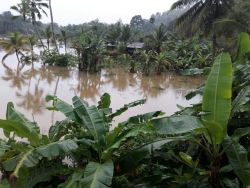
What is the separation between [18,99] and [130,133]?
1026 centimetres

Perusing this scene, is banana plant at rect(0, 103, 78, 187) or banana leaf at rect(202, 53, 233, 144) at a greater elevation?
banana leaf at rect(202, 53, 233, 144)

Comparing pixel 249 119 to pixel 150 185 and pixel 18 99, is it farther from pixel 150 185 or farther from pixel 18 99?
pixel 18 99

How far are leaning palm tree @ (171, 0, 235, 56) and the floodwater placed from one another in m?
3.40

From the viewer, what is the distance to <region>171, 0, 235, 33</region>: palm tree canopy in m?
21.6

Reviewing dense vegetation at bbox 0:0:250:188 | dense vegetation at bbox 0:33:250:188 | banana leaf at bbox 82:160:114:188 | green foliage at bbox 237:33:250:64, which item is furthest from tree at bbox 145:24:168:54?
banana leaf at bbox 82:160:114:188

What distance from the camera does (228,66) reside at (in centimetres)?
392

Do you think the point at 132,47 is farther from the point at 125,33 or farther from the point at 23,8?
the point at 23,8

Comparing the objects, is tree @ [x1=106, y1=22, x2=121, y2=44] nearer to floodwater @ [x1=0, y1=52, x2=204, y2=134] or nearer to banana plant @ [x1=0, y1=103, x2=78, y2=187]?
floodwater @ [x1=0, y1=52, x2=204, y2=134]

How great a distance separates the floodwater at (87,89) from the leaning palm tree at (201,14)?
3398mm

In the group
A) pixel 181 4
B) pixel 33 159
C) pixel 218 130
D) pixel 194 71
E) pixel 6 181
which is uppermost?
pixel 181 4

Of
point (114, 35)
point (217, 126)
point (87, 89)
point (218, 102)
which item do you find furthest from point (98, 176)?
point (114, 35)

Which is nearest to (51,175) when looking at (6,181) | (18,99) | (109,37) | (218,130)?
(6,181)

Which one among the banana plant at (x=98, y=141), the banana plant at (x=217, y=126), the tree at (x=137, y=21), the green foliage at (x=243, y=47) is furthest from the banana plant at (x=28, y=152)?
the tree at (x=137, y=21)

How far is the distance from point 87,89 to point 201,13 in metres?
9.41
